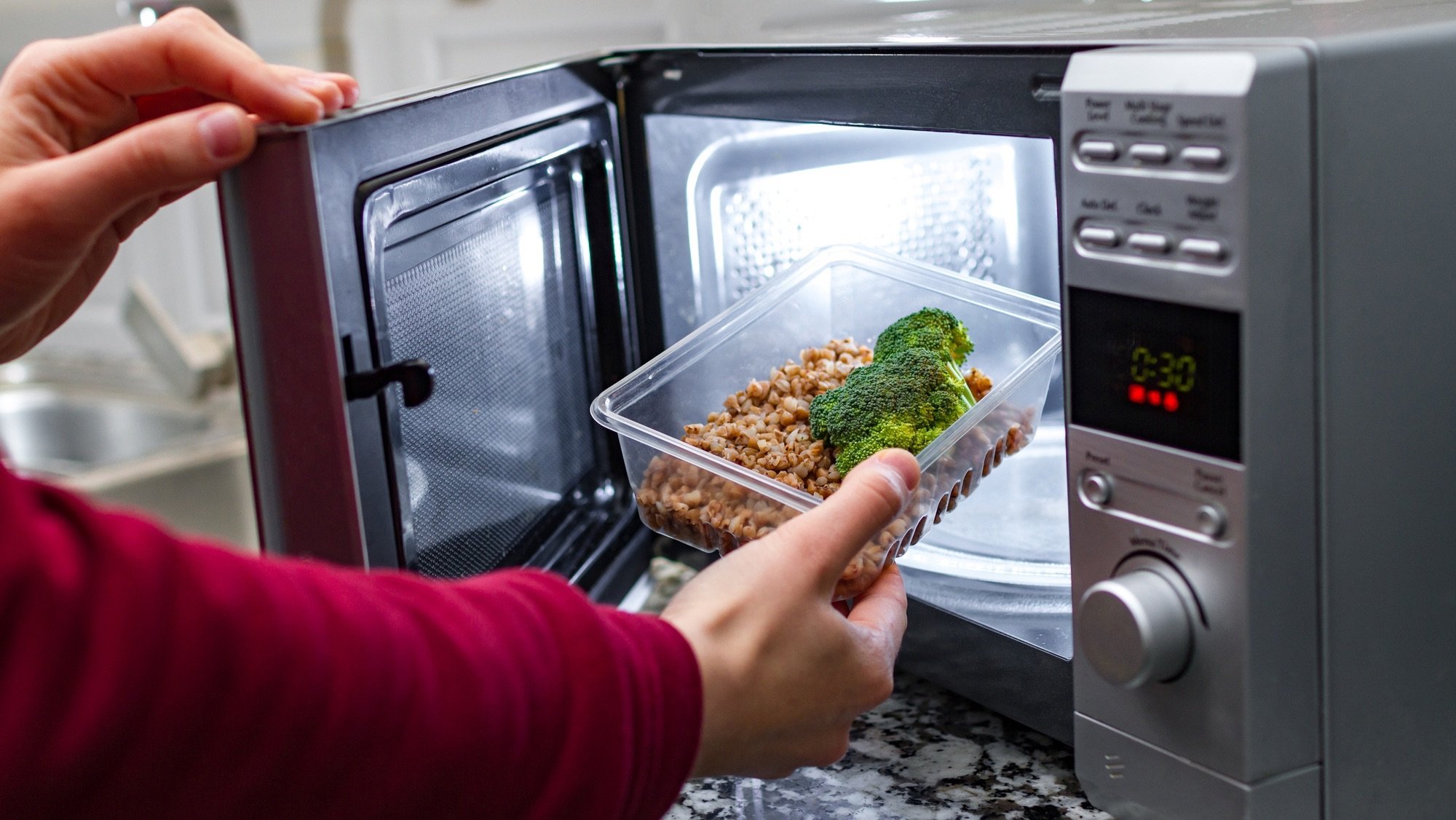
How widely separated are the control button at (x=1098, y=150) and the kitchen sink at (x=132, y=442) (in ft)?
5.92

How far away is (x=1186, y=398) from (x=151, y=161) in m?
0.52

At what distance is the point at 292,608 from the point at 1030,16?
Result: 0.86m

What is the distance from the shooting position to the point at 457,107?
0.77m

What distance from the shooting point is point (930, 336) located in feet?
2.77

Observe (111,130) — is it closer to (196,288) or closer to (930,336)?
(930,336)

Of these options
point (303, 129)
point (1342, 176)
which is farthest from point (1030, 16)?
point (303, 129)

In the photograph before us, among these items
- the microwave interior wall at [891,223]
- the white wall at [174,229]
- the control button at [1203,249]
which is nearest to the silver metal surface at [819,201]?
the microwave interior wall at [891,223]

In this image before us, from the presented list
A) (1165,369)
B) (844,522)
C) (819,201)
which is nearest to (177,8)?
(819,201)

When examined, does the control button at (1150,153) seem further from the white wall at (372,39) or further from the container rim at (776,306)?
the white wall at (372,39)

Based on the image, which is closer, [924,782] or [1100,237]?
[1100,237]

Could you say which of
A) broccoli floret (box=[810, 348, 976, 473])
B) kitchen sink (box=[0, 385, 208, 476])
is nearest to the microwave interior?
broccoli floret (box=[810, 348, 976, 473])

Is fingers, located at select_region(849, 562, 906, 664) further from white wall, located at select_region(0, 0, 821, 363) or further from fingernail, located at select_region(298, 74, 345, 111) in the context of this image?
white wall, located at select_region(0, 0, 821, 363)

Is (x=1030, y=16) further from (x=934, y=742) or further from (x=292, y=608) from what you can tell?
(x=292, y=608)

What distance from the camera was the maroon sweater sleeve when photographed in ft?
1.32
